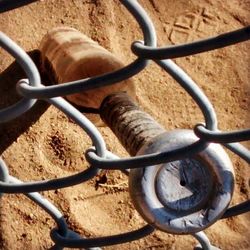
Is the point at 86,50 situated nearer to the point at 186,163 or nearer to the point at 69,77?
the point at 69,77

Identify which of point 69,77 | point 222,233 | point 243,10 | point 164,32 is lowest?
point 222,233

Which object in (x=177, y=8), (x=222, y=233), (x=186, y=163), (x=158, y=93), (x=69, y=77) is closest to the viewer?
(x=186, y=163)

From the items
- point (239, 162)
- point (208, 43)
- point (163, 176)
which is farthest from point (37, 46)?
point (208, 43)

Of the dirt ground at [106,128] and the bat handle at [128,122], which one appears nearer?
the bat handle at [128,122]

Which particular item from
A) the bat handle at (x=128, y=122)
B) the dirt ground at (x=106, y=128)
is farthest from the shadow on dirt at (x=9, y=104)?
the bat handle at (x=128, y=122)

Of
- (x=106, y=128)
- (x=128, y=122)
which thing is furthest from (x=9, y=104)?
(x=128, y=122)

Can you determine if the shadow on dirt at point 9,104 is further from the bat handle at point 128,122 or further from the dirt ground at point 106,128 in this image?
the bat handle at point 128,122

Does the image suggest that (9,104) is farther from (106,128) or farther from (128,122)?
(128,122)
